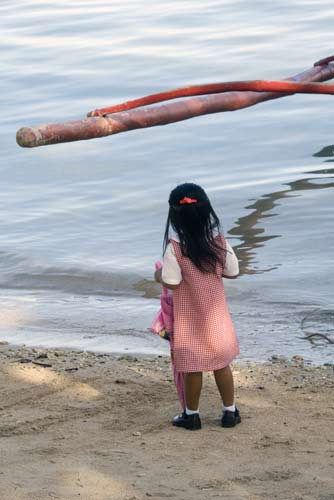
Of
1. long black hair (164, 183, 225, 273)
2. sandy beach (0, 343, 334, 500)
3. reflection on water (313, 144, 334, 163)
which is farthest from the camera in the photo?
reflection on water (313, 144, 334, 163)

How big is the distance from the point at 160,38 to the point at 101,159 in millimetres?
6398

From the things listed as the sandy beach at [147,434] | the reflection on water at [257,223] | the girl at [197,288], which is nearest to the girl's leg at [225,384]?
the girl at [197,288]

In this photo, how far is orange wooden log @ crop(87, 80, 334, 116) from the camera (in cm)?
739

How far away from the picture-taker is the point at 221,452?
16.1 ft

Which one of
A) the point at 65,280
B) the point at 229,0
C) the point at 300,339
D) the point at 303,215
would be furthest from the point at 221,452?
the point at 229,0

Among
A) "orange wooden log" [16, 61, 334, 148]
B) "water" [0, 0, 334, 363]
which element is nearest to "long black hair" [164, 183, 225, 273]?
"water" [0, 0, 334, 363]

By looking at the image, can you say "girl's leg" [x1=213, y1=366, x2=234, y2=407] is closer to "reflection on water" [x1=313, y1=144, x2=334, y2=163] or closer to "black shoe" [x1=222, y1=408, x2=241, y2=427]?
"black shoe" [x1=222, y1=408, x2=241, y2=427]

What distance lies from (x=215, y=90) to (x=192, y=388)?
3062 mm

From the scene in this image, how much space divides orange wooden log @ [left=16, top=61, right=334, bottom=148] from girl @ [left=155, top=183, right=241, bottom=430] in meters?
2.43

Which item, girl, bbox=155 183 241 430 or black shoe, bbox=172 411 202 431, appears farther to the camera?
black shoe, bbox=172 411 202 431

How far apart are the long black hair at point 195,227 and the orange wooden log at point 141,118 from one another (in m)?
2.45

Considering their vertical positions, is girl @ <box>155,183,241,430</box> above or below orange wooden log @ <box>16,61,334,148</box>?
below

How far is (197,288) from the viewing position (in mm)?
5203

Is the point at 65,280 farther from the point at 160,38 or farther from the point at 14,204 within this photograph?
the point at 160,38
